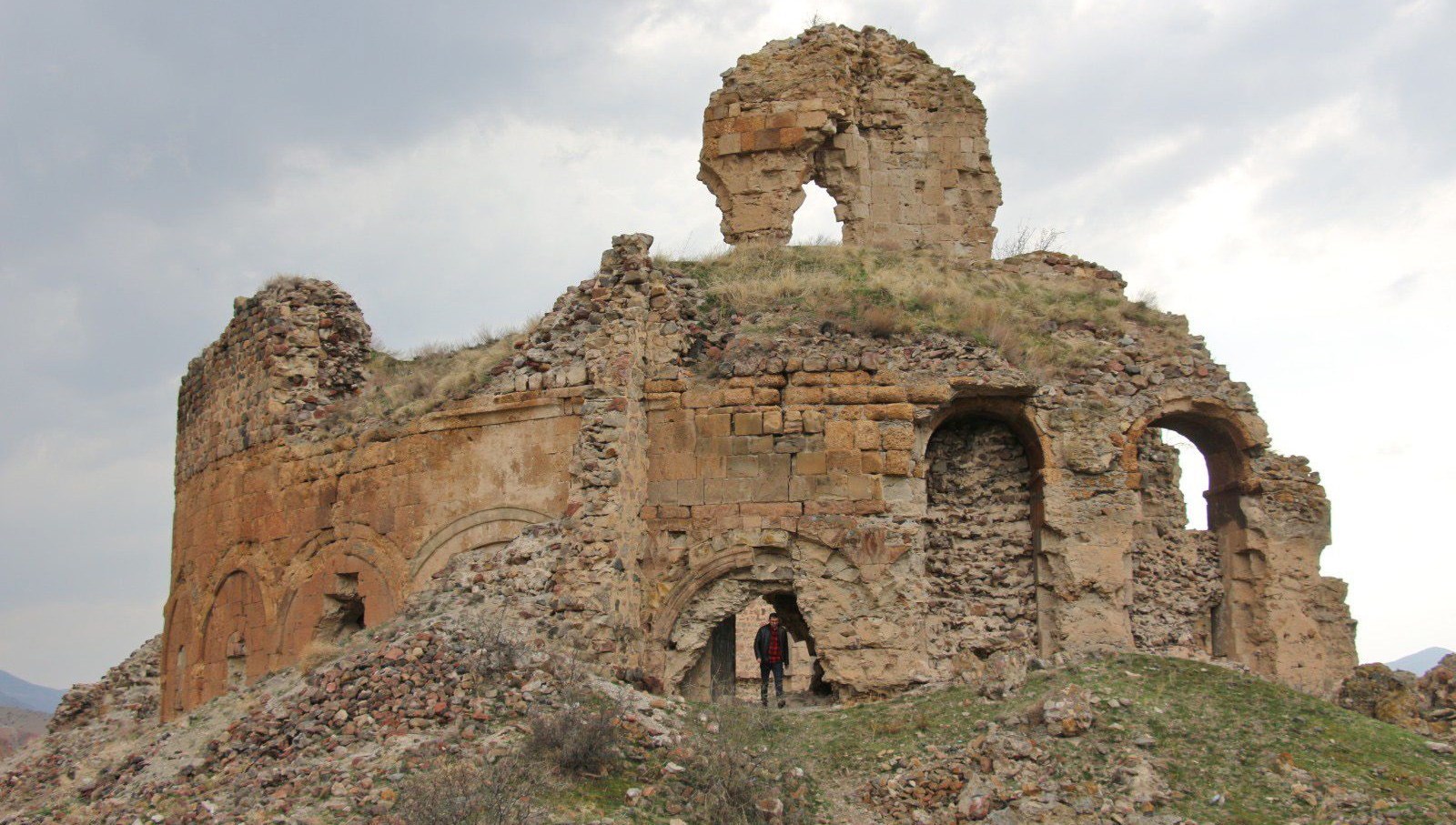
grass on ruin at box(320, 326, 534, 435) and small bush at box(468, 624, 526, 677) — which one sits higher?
grass on ruin at box(320, 326, 534, 435)

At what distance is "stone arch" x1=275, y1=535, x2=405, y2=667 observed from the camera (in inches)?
498

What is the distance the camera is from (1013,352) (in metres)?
12.0

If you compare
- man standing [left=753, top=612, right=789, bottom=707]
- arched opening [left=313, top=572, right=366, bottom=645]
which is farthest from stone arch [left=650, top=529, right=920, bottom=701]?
arched opening [left=313, top=572, right=366, bottom=645]

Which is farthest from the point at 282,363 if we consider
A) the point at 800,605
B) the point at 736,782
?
the point at 736,782

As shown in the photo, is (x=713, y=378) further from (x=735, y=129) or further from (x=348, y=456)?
(x=735, y=129)

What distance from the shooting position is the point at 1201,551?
1280cm

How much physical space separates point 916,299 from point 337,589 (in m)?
6.04

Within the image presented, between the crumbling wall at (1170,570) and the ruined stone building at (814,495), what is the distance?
0.03 meters

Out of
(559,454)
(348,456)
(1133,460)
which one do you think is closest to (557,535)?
(559,454)

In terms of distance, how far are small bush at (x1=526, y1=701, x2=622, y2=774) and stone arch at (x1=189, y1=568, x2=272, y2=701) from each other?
5.87 metres

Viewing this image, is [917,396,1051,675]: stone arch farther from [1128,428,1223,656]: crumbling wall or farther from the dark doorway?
the dark doorway

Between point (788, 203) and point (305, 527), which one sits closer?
point (305, 527)

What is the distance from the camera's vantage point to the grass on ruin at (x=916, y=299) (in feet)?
39.6

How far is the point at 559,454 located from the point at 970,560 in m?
3.66
